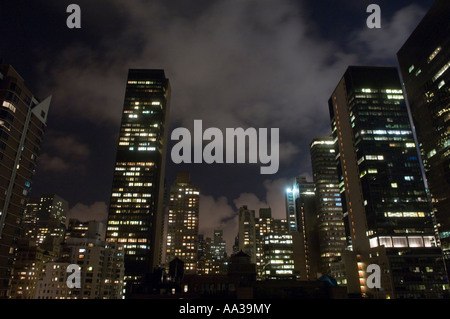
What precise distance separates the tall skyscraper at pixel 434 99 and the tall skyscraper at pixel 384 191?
892cm

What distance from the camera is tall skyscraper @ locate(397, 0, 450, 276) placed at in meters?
127

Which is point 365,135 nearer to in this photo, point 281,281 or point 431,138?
point 431,138

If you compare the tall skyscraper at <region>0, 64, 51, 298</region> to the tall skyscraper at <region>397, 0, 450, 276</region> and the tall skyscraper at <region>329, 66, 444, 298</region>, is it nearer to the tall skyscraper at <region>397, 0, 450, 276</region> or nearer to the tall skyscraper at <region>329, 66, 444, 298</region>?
the tall skyscraper at <region>329, 66, 444, 298</region>

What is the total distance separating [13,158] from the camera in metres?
92.2

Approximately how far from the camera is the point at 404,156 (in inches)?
5930

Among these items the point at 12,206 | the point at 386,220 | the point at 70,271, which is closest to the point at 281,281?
the point at 386,220

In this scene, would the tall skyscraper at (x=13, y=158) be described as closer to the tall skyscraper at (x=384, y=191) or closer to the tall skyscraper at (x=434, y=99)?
the tall skyscraper at (x=384, y=191)

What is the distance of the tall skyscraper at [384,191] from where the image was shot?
126688 mm

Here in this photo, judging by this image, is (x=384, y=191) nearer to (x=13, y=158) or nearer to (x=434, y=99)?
(x=434, y=99)

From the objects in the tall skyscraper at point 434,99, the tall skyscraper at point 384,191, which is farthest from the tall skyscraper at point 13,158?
the tall skyscraper at point 434,99

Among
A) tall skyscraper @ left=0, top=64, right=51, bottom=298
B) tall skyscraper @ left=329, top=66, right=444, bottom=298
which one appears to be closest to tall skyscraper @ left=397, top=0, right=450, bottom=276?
tall skyscraper @ left=329, top=66, right=444, bottom=298

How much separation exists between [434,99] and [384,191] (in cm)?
4437

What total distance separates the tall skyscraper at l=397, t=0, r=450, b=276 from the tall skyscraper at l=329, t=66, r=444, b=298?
29.3 feet

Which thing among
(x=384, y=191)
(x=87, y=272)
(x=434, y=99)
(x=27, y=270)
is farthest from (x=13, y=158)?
(x=434, y=99)
